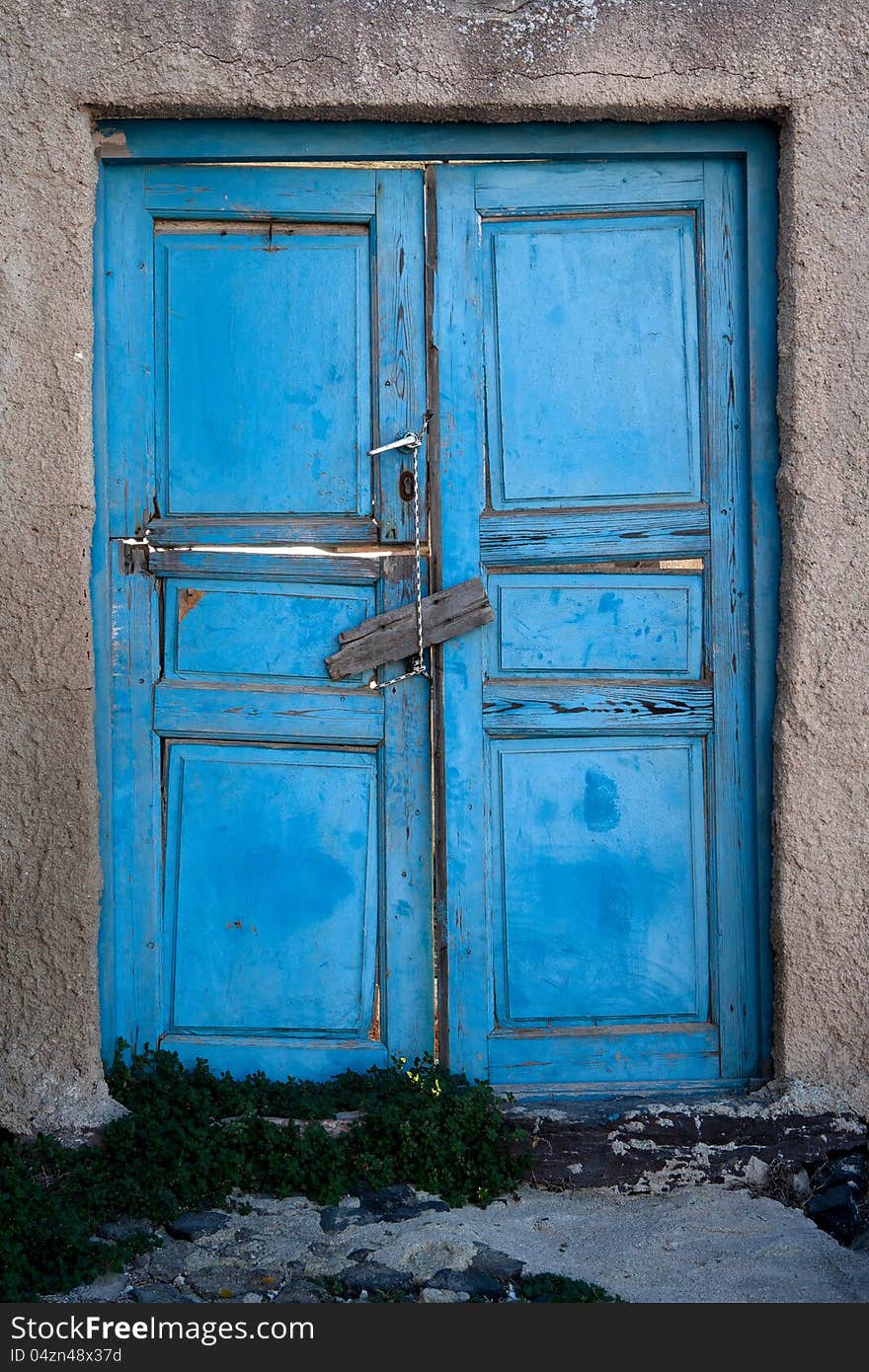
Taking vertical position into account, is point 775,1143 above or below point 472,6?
below

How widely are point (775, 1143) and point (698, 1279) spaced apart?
52 cm

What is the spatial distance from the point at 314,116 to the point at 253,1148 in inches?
100

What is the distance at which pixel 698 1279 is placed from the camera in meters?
2.35

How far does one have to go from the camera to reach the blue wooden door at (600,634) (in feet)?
9.57

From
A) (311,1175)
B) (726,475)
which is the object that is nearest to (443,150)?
(726,475)

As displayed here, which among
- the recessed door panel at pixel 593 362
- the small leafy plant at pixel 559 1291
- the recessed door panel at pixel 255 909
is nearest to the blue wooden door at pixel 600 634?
the recessed door panel at pixel 593 362

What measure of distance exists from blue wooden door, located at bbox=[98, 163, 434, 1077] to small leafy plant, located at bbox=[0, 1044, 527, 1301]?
137 mm

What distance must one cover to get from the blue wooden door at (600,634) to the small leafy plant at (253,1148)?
0.80ft

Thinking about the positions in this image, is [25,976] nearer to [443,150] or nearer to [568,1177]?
[568,1177]

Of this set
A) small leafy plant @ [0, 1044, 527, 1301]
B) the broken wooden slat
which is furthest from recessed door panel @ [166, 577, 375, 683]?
small leafy plant @ [0, 1044, 527, 1301]

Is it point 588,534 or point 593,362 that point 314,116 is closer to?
point 593,362

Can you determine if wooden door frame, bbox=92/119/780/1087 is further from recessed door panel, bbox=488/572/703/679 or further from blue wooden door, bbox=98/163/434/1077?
recessed door panel, bbox=488/572/703/679

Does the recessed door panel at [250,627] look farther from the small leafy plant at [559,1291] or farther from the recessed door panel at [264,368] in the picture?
the small leafy plant at [559,1291]

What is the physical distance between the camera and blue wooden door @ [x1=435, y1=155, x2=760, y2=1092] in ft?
9.57
